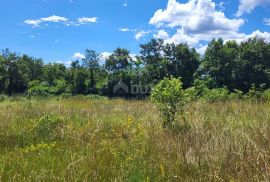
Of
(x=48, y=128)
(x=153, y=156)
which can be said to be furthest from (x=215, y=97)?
(x=153, y=156)

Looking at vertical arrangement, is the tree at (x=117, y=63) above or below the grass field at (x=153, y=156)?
above

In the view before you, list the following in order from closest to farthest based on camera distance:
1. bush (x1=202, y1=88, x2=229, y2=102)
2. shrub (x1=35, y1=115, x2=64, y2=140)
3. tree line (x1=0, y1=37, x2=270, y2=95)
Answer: shrub (x1=35, y1=115, x2=64, y2=140) < bush (x1=202, y1=88, x2=229, y2=102) < tree line (x1=0, y1=37, x2=270, y2=95)

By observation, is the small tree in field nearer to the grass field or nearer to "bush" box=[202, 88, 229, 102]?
the grass field

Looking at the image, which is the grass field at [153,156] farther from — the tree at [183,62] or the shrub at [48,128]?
the tree at [183,62]

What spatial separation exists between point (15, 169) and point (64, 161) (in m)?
0.60

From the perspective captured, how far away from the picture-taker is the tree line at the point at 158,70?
56.8 m

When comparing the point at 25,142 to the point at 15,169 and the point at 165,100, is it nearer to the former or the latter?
the point at 15,169

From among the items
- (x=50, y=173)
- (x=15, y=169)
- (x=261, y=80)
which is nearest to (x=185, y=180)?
(x=50, y=173)

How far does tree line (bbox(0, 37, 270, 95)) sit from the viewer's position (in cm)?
5681

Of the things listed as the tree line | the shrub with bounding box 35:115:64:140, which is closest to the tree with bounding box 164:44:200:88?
the tree line

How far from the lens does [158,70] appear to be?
61.6 metres

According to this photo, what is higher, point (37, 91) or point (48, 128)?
point (37, 91)

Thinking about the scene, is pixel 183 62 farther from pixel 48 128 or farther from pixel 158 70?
pixel 48 128

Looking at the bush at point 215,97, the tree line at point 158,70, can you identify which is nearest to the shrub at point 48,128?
the bush at point 215,97
